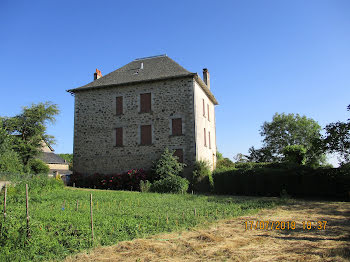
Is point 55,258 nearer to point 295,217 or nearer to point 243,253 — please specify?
point 243,253

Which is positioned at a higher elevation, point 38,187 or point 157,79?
point 157,79

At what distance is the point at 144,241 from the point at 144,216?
232cm

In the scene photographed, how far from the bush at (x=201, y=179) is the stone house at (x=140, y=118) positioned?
65 cm

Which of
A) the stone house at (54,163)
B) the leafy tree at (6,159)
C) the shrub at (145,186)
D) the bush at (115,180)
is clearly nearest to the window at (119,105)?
the bush at (115,180)

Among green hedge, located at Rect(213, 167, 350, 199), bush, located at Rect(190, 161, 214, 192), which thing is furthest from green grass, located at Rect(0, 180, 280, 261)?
bush, located at Rect(190, 161, 214, 192)

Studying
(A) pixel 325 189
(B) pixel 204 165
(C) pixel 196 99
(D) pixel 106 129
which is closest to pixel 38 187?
(D) pixel 106 129

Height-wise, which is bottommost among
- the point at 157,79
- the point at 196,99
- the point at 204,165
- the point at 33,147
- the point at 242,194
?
the point at 242,194

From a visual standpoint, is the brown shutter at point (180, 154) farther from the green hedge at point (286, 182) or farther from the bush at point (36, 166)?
the bush at point (36, 166)

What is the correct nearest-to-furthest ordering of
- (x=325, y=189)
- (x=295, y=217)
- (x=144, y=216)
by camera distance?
(x=144, y=216) < (x=295, y=217) < (x=325, y=189)

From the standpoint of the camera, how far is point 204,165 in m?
17.2

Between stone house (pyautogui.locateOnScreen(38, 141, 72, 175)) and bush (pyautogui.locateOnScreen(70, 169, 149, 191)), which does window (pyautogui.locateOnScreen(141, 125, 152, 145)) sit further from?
stone house (pyautogui.locateOnScreen(38, 141, 72, 175))

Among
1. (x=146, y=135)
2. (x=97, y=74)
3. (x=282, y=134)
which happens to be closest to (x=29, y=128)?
(x=97, y=74)

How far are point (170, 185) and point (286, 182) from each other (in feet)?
20.9
